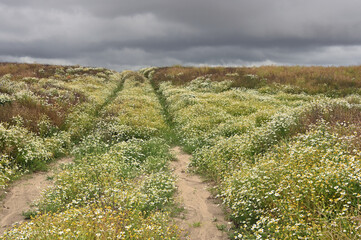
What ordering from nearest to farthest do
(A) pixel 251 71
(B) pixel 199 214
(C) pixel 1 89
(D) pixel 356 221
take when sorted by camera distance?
(D) pixel 356 221 < (B) pixel 199 214 < (C) pixel 1 89 < (A) pixel 251 71

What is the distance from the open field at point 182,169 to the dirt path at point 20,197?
401mm

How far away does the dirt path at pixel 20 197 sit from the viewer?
718cm

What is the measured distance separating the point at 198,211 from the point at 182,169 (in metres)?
3.42

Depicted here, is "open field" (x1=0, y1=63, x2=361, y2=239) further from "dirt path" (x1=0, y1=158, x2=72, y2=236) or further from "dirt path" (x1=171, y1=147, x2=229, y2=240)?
"dirt path" (x1=0, y1=158, x2=72, y2=236)

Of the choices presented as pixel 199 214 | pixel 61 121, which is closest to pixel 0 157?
pixel 61 121

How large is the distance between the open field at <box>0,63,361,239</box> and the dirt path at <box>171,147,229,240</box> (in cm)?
8

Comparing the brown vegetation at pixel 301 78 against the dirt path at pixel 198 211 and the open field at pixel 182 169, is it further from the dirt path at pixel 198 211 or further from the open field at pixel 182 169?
the dirt path at pixel 198 211

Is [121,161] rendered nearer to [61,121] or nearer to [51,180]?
[51,180]

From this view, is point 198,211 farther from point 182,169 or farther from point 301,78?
point 301,78

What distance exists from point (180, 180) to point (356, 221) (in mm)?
6221

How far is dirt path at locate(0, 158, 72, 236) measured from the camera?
7.18m

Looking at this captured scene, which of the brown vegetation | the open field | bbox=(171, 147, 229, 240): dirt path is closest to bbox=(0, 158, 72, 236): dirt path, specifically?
the open field

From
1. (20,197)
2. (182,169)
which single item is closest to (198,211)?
(182,169)

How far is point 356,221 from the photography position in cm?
464
